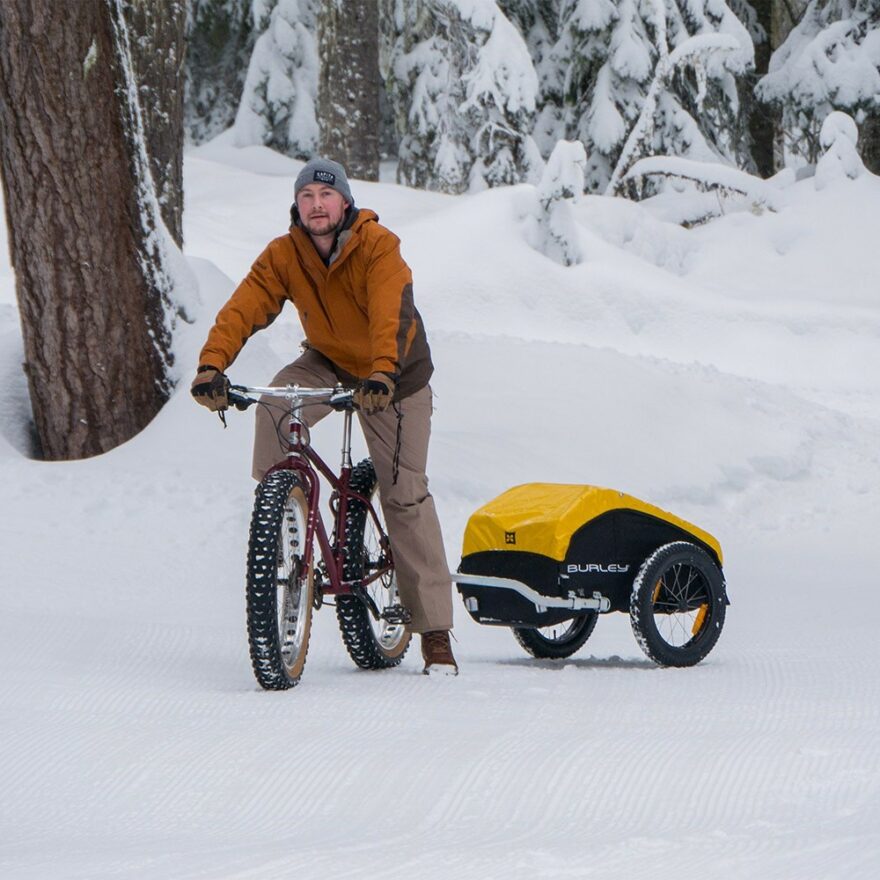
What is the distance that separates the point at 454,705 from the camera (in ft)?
15.0

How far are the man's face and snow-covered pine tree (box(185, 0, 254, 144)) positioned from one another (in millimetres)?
21303

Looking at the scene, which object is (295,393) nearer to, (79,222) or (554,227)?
(79,222)

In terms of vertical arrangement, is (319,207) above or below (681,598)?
above

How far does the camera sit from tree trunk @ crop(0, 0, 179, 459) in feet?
25.2

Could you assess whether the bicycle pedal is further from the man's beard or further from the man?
the man's beard

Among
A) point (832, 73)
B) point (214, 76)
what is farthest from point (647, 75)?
point (214, 76)

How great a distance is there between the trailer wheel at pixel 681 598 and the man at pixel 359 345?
0.70 metres

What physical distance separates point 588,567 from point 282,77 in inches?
776

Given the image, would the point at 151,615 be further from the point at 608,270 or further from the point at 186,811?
the point at 608,270

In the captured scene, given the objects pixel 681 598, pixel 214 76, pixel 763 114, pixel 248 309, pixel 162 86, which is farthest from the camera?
pixel 214 76

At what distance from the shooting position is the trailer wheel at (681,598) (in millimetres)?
5410

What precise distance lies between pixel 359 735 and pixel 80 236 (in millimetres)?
4495

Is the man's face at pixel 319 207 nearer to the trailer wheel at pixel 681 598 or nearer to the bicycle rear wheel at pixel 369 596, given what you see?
the bicycle rear wheel at pixel 369 596

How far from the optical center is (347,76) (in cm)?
1712
